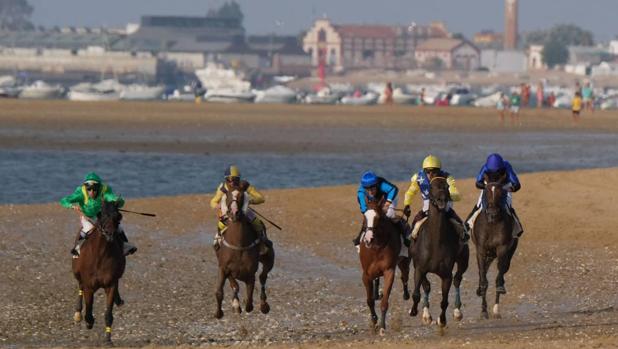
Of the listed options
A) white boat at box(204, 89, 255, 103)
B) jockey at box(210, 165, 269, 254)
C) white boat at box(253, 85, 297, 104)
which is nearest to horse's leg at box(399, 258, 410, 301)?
jockey at box(210, 165, 269, 254)

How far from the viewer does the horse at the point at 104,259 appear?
17734mm

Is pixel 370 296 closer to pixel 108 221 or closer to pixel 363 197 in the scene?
pixel 363 197

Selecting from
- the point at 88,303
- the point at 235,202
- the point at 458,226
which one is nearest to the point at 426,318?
the point at 458,226

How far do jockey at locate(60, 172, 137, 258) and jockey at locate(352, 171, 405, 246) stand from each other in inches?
105

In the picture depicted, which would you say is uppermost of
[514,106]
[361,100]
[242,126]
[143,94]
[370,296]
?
[370,296]

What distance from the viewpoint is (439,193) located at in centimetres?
1825

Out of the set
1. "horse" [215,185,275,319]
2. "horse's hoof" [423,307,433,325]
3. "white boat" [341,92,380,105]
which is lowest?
"white boat" [341,92,380,105]

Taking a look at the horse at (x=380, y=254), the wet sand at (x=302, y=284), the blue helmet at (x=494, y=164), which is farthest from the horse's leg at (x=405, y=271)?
the blue helmet at (x=494, y=164)

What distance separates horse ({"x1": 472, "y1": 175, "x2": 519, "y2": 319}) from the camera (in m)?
19.6

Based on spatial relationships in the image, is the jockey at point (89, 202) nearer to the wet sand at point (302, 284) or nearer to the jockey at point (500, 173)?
the wet sand at point (302, 284)

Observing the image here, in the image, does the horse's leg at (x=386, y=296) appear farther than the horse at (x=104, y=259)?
Yes

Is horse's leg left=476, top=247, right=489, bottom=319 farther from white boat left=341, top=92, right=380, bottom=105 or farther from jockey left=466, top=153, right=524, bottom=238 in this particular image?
white boat left=341, top=92, right=380, bottom=105

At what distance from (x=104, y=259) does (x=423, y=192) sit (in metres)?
3.86

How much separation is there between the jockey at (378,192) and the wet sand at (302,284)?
55.8 inches
